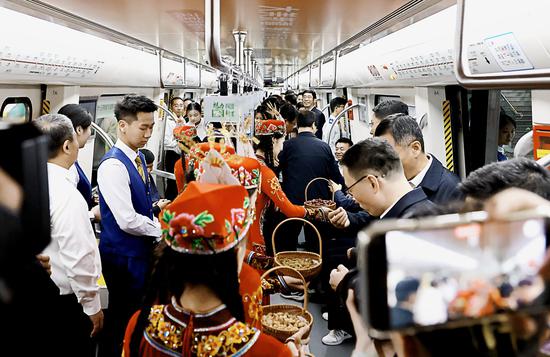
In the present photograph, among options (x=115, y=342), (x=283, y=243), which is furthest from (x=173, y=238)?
(x=283, y=243)

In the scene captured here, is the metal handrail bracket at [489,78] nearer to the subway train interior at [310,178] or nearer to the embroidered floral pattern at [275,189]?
the subway train interior at [310,178]

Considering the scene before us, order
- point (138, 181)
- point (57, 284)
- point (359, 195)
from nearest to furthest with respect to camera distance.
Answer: point (359, 195) < point (57, 284) < point (138, 181)

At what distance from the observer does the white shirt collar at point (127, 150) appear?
114 inches

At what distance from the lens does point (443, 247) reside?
505mm

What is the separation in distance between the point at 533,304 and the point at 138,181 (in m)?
2.61

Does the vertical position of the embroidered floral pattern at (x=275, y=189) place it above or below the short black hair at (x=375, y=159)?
below

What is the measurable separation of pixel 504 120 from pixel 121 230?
2.87 m

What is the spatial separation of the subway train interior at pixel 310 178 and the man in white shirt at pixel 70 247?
0.5 inches

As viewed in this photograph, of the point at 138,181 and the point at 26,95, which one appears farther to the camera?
the point at 26,95

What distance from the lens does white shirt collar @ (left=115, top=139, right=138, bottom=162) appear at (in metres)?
2.88

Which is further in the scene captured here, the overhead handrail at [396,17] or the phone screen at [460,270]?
the overhead handrail at [396,17]

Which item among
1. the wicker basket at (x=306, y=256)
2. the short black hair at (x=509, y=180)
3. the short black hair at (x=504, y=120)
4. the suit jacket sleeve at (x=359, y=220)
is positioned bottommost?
the wicker basket at (x=306, y=256)

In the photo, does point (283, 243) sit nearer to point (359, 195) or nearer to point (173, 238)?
point (359, 195)

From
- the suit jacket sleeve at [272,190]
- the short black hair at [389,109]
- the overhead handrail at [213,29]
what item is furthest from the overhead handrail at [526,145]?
the overhead handrail at [213,29]
